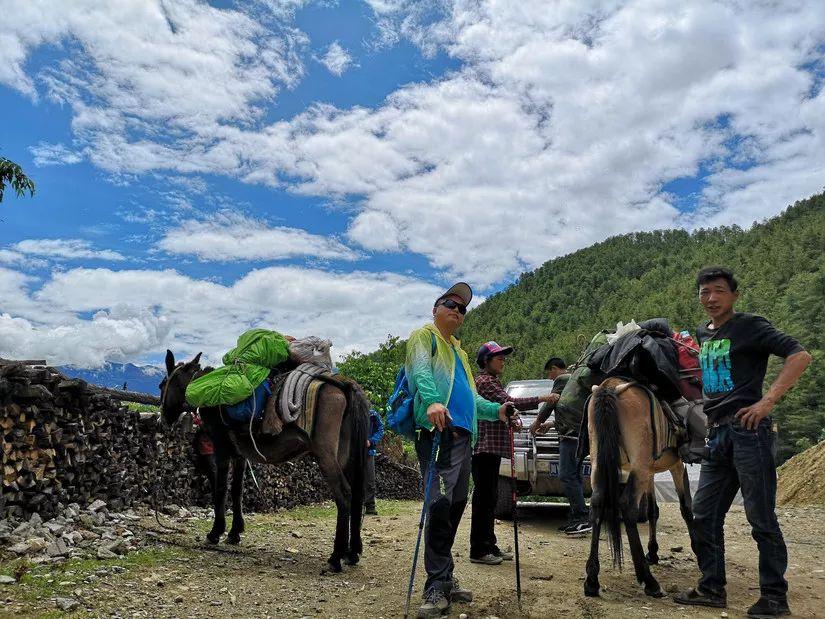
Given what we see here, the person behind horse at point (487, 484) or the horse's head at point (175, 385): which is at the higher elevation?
the horse's head at point (175, 385)

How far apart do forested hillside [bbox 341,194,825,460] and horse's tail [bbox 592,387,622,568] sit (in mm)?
20599

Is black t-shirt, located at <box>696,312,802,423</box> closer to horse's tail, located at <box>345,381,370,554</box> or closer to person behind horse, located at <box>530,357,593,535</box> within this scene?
person behind horse, located at <box>530,357,593,535</box>

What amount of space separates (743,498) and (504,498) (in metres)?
4.06

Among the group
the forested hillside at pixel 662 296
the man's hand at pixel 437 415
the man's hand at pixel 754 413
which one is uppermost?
the forested hillside at pixel 662 296

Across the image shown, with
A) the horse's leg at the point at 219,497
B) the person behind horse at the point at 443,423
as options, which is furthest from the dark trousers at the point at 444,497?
the horse's leg at the point at 219,497

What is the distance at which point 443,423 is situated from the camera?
12.9 ft

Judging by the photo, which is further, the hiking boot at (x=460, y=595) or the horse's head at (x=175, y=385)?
the horse's head at (x=175, y=385)

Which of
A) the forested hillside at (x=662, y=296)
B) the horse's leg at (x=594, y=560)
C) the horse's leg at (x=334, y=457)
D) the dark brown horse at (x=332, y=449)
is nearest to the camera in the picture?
the horse's leg at (x=594, y=560)

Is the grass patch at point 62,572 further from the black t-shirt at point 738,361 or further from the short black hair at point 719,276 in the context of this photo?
the short black hair at point 719,276

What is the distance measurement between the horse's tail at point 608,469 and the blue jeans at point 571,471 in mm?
2540

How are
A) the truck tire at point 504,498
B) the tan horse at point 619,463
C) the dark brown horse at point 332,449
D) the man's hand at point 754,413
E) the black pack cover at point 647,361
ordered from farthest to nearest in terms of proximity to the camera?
1. the truck tire at point 504,498
2. the dark brown horse at point 332,449
3. the black pack cover at point 647,361
4. the tan horse at point 619,463
5. the man's hand at point 754,413

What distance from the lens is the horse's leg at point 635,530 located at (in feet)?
15.5

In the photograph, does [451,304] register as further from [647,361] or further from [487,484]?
[487,484]

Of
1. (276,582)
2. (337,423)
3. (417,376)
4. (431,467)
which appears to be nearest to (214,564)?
(276,582)
